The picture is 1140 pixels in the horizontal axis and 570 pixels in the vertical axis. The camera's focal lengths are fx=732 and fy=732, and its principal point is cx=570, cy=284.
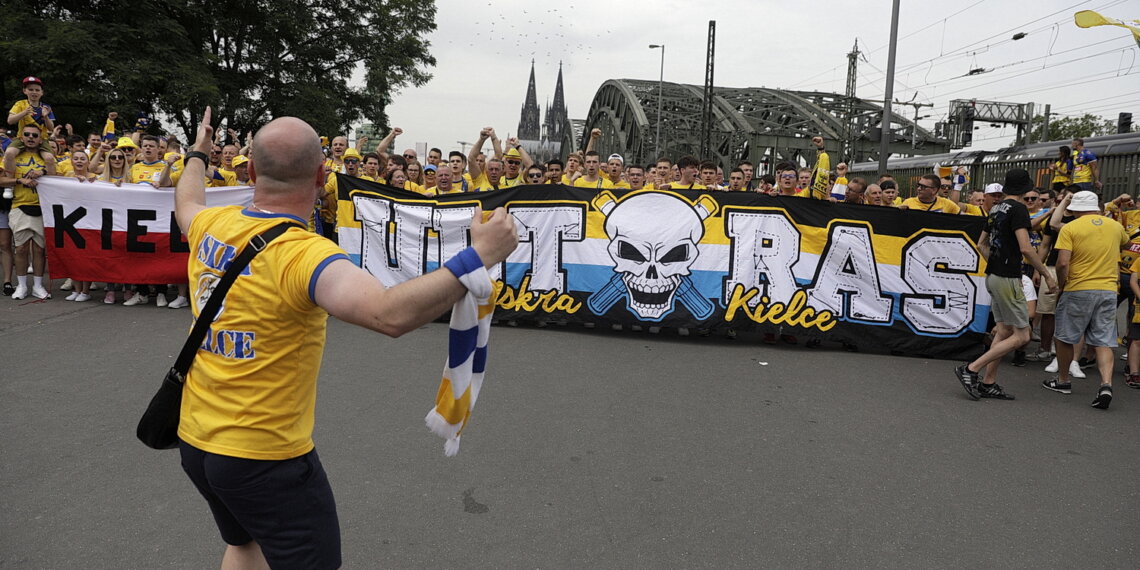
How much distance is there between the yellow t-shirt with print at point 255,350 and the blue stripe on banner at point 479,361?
1.45 ft

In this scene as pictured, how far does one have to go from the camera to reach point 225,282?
1937 mm

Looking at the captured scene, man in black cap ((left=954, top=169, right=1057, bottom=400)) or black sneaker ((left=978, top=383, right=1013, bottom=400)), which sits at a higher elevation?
man in black cap ((left=954, top=169, right=1057, bottom=400))

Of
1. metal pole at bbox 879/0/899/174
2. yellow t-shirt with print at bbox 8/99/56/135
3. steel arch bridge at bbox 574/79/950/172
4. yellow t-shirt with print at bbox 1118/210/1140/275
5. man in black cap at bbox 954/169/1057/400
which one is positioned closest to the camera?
man in black cap at bbox 954/169/1057/400

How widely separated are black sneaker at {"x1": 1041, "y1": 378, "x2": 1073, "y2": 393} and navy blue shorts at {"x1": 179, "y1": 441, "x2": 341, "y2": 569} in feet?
21.4

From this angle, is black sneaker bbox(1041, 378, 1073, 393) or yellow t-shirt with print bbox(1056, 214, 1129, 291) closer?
yellow t-shirt with print bbox(1056, 214, 1129, 291)

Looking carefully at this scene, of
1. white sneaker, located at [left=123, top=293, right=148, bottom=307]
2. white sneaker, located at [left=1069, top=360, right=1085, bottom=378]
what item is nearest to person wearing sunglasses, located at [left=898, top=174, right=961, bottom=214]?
white sneaker, located at [left=1069, top=360, right=1085, bottom=378]

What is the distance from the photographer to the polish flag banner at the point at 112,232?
28.7 feet

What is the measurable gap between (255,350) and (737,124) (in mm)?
56721

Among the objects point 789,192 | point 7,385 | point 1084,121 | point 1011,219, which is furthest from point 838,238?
point 1084,121

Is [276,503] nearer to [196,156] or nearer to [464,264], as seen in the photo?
[464,264]

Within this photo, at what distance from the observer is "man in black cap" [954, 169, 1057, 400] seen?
19.5 feet

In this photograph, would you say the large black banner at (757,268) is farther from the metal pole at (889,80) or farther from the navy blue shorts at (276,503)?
the metal pole at (889,80)

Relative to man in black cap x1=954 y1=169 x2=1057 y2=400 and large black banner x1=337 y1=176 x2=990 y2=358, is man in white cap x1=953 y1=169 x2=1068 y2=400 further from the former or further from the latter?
large black banner x1=337 y1=176 x2=990 y2=358

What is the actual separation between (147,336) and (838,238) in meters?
7.06
